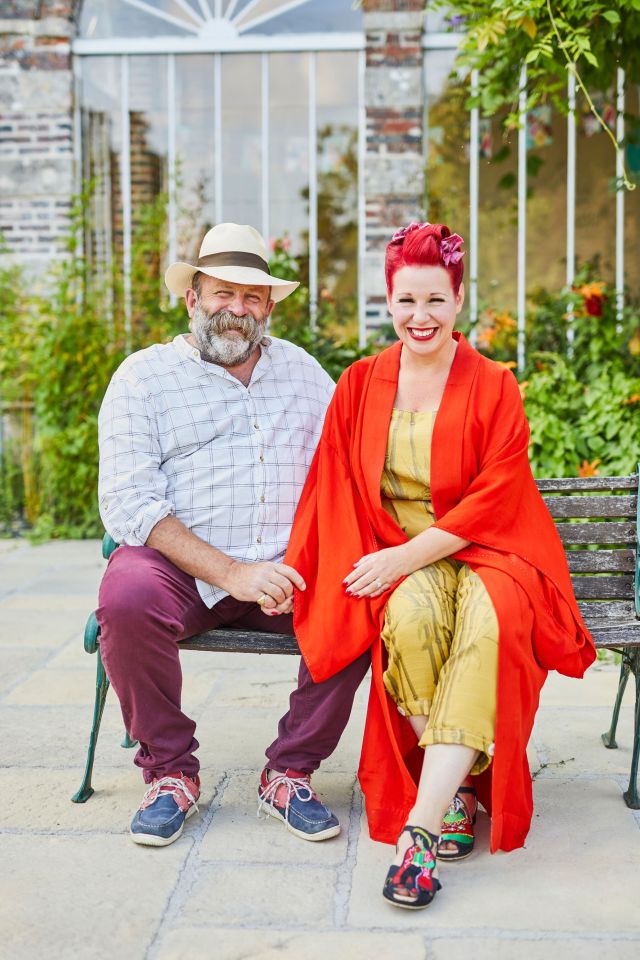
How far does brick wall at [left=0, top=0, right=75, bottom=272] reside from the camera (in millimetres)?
7387

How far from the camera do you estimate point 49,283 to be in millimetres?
7309

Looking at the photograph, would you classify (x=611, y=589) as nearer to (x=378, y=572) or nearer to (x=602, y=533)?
(x=602, y=533)

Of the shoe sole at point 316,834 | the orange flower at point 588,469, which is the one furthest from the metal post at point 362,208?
the shoe sole at point 316,834

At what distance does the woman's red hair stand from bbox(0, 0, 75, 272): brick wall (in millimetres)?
5038

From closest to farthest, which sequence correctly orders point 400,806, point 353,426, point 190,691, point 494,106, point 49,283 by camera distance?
point 400,806, point 353,426, point 190,691, point 494,106, point 49,283

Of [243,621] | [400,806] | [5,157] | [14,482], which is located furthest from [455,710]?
[5,157]

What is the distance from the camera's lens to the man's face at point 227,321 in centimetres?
319

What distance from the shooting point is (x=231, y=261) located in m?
3.22

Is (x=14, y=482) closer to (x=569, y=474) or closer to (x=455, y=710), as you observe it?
(x=569, y=474)

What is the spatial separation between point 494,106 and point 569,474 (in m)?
1.99

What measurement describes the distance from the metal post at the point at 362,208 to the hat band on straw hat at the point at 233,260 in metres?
4.14

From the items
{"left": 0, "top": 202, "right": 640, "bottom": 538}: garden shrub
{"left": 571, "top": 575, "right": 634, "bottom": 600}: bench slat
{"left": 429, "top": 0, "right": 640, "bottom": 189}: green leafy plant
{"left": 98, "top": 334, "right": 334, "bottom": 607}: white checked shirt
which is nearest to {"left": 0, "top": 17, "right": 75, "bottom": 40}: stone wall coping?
{"left": 0, "top": 202, "right": 640, "bottom": 538}: garden shrub

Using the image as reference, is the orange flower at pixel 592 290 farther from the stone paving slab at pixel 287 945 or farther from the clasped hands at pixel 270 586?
the stone paving slab at pixel 287 945

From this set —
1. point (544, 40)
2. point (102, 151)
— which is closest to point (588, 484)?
point (544, 40)
